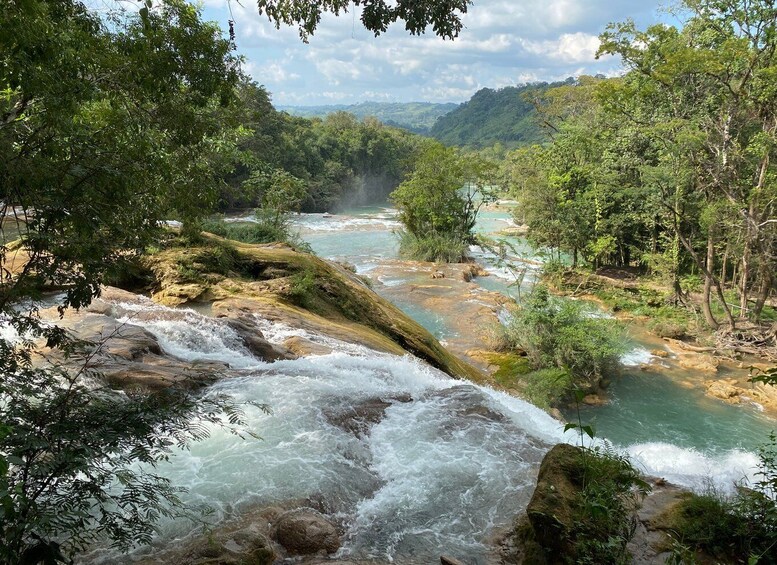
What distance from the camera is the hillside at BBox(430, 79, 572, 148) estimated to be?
136875mm

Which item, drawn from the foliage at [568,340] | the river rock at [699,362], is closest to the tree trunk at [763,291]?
the river rock at [699,362]

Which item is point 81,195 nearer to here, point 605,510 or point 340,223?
point 605,510

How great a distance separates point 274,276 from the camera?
452 inches

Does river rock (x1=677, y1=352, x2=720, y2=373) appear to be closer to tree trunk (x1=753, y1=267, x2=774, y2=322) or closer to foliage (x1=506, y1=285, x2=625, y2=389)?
tree trunk (x1=753, y1=267, x2=774, y2=322)

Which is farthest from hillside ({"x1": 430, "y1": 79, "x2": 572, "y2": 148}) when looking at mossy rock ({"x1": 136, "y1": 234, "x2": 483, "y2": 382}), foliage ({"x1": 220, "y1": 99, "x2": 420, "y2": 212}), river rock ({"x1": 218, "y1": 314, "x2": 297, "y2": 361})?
river rock ({"x1": 218, "y1": 314, "x2": 297, "y2": 361})

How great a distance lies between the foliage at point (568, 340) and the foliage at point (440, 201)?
12.2m

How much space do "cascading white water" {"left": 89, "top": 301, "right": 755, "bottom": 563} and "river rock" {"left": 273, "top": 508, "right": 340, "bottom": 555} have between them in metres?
0.20

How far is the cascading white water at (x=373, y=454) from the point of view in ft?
15.4

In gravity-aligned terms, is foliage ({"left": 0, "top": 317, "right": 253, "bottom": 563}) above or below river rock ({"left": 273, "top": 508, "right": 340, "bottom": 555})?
above

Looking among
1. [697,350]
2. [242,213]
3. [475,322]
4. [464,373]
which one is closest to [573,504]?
[464,373]

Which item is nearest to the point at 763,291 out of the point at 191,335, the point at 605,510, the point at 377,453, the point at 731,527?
the point at 731,527

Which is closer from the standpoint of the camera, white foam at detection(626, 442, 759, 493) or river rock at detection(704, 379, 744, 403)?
white foam at detection(626, 442, 759, 493)

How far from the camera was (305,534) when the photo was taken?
4.28 metres

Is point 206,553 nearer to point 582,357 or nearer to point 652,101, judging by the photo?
point 582,357
